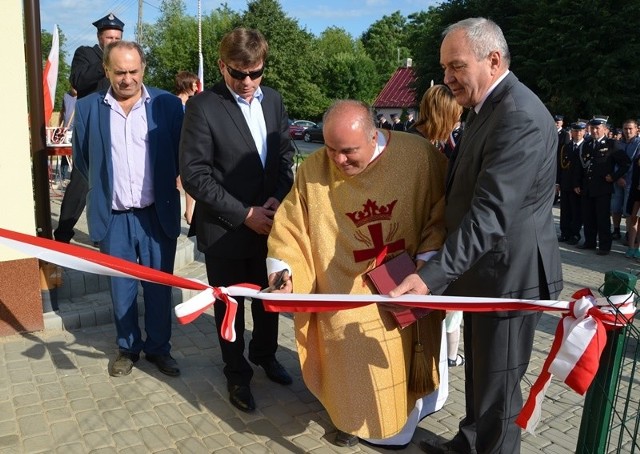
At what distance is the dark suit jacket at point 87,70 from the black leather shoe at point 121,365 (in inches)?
108

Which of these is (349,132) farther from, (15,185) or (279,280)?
(15,185)

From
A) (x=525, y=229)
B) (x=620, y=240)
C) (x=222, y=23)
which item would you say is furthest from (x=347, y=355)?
(x=222, y=23)

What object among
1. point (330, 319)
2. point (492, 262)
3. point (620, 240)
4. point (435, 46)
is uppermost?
point (435, 46)

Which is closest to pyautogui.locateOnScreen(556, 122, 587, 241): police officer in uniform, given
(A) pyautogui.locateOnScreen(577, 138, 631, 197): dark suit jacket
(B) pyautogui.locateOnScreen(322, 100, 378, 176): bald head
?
(A) pyautogui.locateOnScreen(577, 138, 631, 197): dark suit jacket

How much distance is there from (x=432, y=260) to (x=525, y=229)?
42cm

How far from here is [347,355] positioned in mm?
3115

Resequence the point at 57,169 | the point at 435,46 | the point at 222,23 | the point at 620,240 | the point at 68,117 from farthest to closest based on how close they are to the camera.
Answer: the point at 222,23 < the point at 435,46 < the point at 57,169 < the point at 620,240 < the point at 68,117

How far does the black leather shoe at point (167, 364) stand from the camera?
4.07 meters

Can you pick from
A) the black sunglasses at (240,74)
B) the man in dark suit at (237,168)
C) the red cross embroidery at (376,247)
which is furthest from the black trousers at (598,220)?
the black sunglasses at (240,74)

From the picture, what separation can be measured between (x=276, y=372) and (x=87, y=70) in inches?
138

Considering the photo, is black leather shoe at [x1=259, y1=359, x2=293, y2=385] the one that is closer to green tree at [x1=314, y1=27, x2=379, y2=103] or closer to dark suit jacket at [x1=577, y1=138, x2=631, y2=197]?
dark suit jacket at [x1=577, y1=138, x2=631, y2=197]

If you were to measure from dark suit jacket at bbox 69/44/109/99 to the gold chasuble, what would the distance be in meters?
3.43

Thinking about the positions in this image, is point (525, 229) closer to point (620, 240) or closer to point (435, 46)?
point (620, 240)

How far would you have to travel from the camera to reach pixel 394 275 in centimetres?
300
